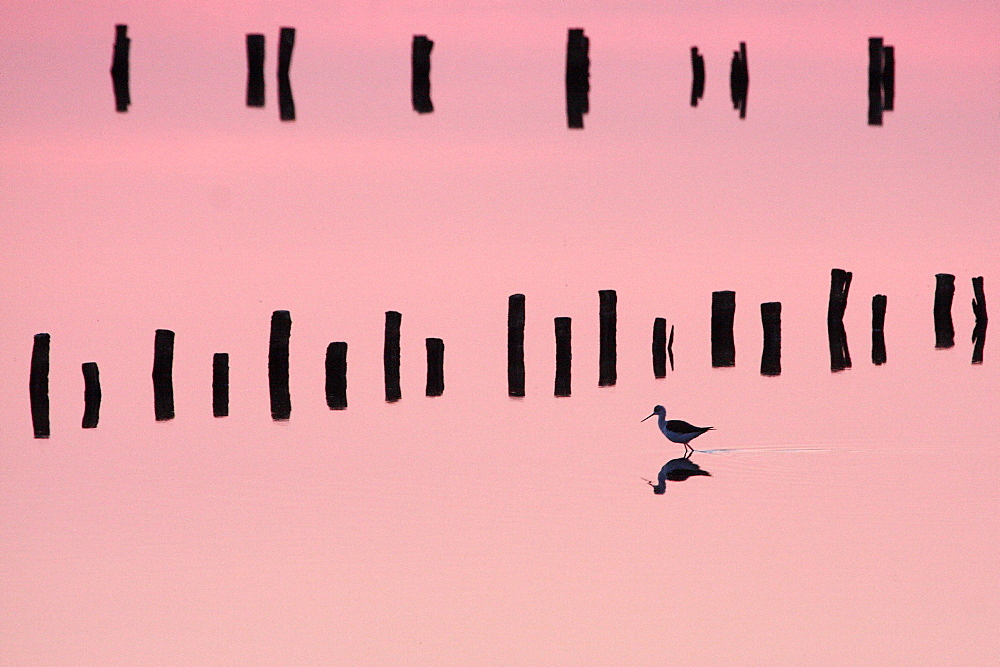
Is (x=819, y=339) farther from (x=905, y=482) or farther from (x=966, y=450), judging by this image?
(x=905, y=482)

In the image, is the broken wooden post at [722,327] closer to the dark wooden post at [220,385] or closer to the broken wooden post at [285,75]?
the dark wooden post at [220,385]

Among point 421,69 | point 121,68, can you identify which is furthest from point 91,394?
point 421,69

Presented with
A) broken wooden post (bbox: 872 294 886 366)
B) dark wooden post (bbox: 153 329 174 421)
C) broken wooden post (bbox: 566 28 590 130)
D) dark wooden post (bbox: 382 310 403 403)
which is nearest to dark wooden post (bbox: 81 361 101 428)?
dark wooden post (bbox: 153 329 174 421)

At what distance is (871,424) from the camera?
22.2m

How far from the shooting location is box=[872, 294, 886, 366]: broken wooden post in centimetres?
2522

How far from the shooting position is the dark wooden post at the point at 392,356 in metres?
22.7

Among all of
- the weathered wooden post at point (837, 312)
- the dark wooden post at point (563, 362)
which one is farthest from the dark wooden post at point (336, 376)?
the weathered wooden post at point (837, 312)

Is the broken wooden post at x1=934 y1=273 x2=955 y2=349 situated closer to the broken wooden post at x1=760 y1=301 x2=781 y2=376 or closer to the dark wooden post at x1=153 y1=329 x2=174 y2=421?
the broken wooden post at x1=760 y1=301 x2=781 y2=376

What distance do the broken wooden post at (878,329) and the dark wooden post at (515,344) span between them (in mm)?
4958

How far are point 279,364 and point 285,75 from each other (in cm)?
381

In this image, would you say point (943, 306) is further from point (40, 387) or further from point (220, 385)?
point (40, 387)

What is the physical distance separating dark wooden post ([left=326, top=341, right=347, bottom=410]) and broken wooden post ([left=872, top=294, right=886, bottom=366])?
715cm

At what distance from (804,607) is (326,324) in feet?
50.3

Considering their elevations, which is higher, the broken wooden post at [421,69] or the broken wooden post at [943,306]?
the broken wooden post at [421,69]
